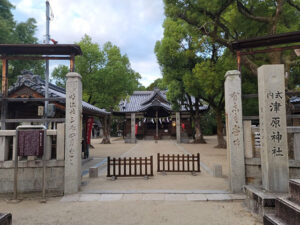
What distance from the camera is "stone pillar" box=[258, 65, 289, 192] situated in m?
4.99

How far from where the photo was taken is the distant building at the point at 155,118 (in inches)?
1115

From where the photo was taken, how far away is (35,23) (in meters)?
23.6

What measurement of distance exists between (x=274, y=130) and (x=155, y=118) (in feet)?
80.4

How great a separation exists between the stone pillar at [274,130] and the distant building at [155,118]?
72.0 feet

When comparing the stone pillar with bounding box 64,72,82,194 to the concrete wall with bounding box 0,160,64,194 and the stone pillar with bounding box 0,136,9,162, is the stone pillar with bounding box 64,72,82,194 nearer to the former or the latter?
the concrete wall with bounding box 0,160,64,194

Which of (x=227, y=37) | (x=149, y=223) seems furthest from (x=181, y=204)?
(x=227, y=37)

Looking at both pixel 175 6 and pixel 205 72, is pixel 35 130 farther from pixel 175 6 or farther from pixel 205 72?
pixel 205 72

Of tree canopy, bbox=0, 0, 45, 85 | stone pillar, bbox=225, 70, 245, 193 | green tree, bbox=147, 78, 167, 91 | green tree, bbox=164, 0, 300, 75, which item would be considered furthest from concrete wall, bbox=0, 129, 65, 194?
tree canopy, bbox=0, 0, 45, 85

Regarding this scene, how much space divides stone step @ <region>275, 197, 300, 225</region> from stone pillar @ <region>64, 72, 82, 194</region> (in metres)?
5.50

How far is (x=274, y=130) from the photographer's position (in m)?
5.16

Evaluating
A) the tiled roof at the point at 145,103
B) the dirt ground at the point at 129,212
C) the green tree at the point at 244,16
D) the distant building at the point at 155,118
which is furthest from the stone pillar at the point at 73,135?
the tiled roof at the point at 145,103

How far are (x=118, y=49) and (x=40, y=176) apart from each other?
A: 1949 centimetres

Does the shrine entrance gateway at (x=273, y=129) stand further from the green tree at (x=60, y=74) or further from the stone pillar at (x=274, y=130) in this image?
the green tree at (x=60, y=74)

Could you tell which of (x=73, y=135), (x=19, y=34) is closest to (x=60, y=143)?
(x=73, y=135)
